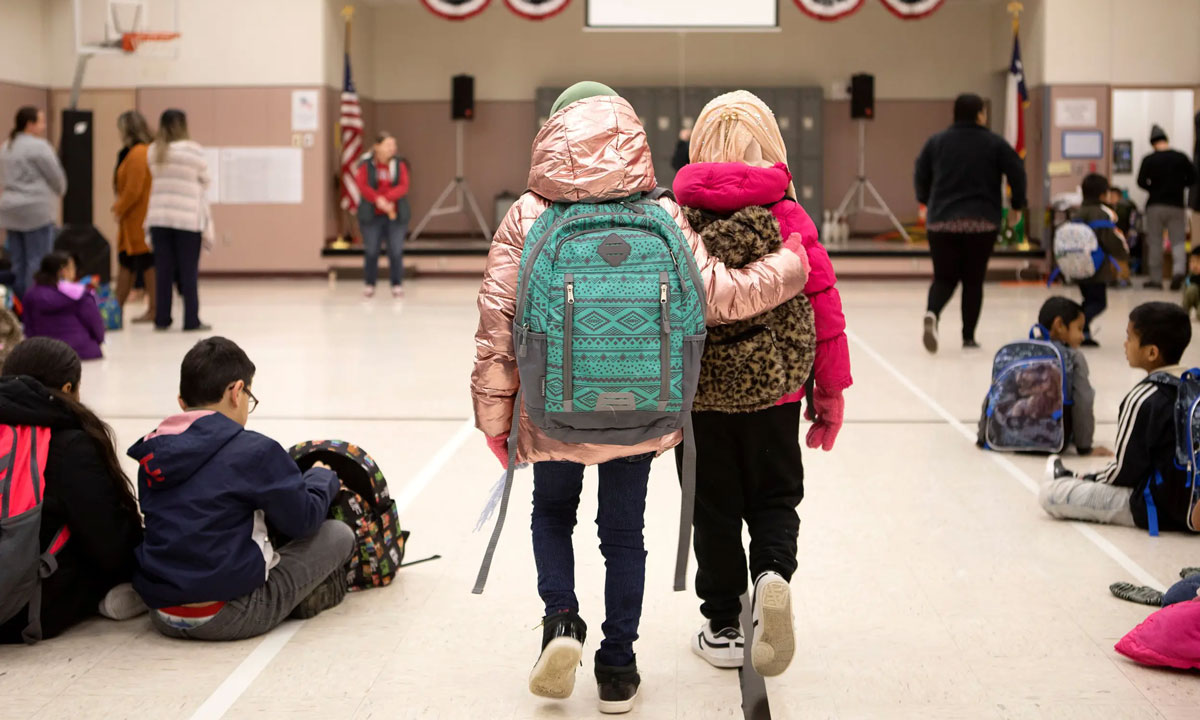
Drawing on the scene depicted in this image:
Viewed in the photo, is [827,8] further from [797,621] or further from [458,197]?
[797,621]

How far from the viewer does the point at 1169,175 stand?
15281 millimetres

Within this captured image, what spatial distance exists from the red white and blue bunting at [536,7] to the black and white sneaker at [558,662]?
40.5 ft

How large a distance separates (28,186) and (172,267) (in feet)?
3.97

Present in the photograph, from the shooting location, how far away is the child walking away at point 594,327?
2605mm

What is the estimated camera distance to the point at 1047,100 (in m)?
16.8

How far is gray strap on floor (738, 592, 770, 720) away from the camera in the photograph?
9.37ft

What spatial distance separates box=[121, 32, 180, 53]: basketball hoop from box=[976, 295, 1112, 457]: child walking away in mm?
11719

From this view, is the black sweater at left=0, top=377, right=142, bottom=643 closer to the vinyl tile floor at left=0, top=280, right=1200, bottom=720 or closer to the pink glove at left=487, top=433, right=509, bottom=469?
the vinyl tile floor at left=0, top=280, right=1200, bottom=720

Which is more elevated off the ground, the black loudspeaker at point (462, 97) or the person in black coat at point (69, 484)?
the black loudspeaker at point (462, 97)

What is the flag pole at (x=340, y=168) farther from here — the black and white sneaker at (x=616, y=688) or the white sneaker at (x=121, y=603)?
the black and white sneaker at (x=616, y=688)

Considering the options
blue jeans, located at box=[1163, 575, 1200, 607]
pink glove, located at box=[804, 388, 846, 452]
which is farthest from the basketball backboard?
blue jeans, located at box=[1163, 575, 1200, 607]

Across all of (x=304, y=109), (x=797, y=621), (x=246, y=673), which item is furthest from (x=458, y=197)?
(x=246, y=673)

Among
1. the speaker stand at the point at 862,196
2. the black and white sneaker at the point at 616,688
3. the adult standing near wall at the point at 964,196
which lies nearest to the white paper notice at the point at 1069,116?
the speaker stand at the point at 862,196

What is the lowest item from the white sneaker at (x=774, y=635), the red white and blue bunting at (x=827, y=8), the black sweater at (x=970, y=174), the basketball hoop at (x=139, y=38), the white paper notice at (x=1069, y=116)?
the white sneaker at (x=774, y=635)
